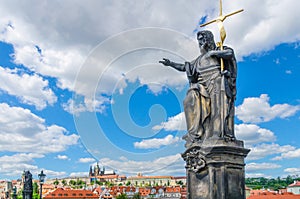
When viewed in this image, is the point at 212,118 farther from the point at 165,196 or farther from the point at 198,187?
the point at 165,196

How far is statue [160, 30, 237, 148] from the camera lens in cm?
827

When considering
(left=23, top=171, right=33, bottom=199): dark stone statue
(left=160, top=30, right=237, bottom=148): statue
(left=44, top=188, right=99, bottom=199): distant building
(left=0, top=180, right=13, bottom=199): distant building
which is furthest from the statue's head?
(left=44, top=188, right=99, bottom=199): distant building

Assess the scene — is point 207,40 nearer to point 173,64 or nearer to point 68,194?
point 173,64

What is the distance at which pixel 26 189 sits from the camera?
24375 mm

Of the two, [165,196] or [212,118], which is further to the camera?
[165,196]

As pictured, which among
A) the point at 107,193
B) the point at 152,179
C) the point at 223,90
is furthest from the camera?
the point at 152,179

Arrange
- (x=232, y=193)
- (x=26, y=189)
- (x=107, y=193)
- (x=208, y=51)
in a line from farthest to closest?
(x=107, y=193) → (x=26, y=189) → (x=208, y=51) → (x=232, y=193)

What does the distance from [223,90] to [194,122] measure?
940mm

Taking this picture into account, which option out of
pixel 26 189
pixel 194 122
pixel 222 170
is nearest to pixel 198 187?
pixel 222 170

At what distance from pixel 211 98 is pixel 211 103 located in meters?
0.11

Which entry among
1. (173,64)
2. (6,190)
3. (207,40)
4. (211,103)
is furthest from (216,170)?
(6,190)

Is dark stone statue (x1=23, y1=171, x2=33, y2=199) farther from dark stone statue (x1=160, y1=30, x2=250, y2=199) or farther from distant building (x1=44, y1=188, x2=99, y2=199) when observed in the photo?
distant building (x1=44, y1=188, x2=99, y2=199)

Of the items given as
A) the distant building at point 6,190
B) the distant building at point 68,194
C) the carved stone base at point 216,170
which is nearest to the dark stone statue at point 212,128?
the carved stone base at point 216,170

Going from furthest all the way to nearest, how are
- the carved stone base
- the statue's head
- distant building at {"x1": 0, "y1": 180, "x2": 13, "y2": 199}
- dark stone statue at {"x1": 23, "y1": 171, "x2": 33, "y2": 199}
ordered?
1. distant building at {"x1": 0, "y1": 180, "x2": 13, "y2": 199}
2. dark stone statue at {"x1": 23, "y1": 171, "x2": 33, "y2": 199}
3. the statue's head
4. the carved stone base
